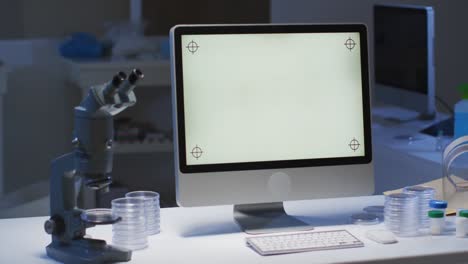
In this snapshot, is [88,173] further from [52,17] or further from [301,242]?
[52,17]

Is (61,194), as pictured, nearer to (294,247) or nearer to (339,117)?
(294,247)

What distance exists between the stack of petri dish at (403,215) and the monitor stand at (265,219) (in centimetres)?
19

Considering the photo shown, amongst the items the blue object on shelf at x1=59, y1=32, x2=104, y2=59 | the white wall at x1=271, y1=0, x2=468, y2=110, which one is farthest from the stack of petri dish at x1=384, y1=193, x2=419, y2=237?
the blue object on shelf at x1=59, y1=32, x2=104, y2=59

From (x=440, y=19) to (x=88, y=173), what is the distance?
364cm

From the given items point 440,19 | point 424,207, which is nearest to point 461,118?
point 424,207

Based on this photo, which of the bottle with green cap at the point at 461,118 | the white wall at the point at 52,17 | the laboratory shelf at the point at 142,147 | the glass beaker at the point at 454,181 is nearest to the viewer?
the glass beaker at the point at 454,181

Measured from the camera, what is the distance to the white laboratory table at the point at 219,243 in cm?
181

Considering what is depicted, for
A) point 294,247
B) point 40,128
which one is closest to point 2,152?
point 40,128

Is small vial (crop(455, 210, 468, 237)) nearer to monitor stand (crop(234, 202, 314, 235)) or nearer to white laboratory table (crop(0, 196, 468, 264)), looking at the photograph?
white laboratory table (crop(0, 196, 468, 264))

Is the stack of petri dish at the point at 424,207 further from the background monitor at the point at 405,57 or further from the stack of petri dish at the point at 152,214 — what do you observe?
the background monitor at the point at 405,57

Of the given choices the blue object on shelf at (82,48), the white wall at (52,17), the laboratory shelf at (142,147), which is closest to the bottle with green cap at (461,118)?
the laboratory shelf at (142,147)

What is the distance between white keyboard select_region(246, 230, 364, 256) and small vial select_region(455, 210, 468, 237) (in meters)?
0.24

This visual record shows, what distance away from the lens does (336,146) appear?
207 cm

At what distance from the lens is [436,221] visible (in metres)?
1.98
